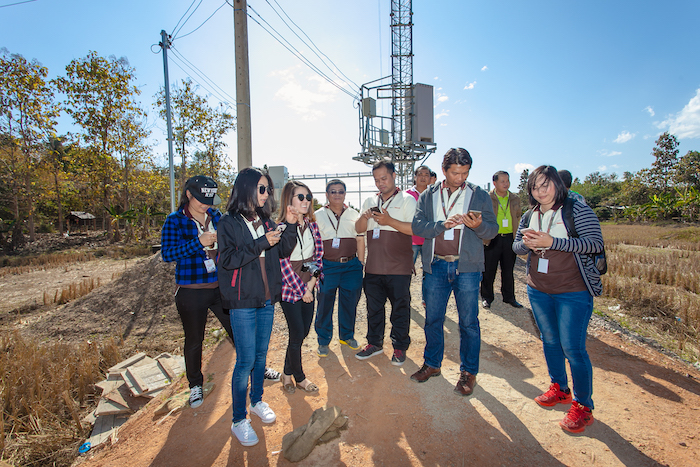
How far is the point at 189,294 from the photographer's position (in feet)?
9.70

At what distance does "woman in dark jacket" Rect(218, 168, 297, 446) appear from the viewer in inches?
94.6

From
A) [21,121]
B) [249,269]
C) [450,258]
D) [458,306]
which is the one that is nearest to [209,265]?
[249,269]

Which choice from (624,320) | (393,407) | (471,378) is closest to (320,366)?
(393,407)

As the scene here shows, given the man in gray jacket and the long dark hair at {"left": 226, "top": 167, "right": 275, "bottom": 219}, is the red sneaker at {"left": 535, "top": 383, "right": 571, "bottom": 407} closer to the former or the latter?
the man in gray jacket

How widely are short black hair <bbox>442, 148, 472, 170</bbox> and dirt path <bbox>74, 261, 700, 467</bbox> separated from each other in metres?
2.18

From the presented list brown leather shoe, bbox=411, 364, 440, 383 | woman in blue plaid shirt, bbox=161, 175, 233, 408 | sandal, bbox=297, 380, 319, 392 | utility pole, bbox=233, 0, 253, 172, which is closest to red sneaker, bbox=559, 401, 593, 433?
brown leather shoe, bbox=411, 364, 440, 383

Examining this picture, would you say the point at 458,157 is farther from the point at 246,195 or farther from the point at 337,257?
the point at 246,195

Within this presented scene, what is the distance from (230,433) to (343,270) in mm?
1933

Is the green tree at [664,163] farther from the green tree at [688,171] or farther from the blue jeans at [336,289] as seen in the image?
the blue jeans at [336,289]

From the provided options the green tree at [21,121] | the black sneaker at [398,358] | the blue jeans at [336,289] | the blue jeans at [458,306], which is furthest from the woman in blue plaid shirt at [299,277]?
the green tree at [21,121]

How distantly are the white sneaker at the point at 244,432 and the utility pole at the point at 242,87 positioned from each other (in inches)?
159

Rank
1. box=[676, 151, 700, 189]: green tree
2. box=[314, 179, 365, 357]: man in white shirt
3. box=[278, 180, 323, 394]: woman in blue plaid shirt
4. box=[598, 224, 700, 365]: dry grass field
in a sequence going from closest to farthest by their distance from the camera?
1. box=[278, 180, 323, 394]: woman in blue plaid shirt
2. box=[314, 179, 365, 357]: man in white shirt
3. box=[598, 224, 700, 365]: dry grass field
4. box=[676, 151, 700, 189]: green tree

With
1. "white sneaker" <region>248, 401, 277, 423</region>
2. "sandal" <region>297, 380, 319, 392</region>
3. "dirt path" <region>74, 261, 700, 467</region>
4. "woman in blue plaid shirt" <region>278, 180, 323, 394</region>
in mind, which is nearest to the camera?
"dirt path" <region>74, 261, 700, 467</region>

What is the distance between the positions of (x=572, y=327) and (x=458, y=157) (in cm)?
165
